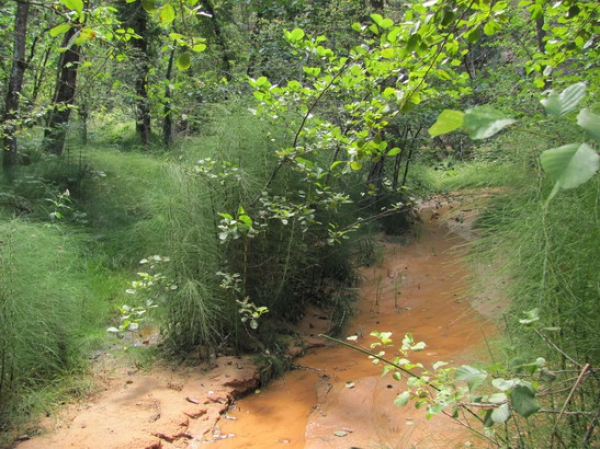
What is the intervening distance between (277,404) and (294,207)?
61.4 inches

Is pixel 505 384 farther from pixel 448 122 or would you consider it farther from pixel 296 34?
pixel 296 34

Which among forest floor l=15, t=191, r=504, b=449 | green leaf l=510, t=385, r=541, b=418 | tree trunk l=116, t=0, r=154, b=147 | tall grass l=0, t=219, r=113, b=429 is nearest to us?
green leaf l=510, t=385, r=541, b=418

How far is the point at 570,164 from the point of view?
0.69 metres

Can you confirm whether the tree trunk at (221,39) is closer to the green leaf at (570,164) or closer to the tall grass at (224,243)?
the tall grass at (224,243)

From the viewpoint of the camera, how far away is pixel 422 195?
25.4 ft

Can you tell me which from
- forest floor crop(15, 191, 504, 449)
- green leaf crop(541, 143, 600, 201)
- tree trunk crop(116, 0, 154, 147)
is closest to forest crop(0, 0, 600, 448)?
green leaf crop(541, 143, 600, 201)

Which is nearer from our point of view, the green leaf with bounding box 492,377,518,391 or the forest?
the green leaf with bounding box 492,377,518,391

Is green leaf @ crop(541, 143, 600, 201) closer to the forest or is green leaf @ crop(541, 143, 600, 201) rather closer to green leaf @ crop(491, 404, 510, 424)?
the forest

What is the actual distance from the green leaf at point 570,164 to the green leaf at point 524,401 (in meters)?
0.74

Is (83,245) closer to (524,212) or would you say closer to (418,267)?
(418,267)

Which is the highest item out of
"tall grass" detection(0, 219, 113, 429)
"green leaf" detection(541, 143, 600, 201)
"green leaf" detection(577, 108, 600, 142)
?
"green leaf" detection(577, 108, 600, 142)

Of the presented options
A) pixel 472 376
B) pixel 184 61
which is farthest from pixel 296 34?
pixel 472 376

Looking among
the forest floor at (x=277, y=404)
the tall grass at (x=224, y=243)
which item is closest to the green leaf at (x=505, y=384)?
the forest floor at (x=277, y=404)

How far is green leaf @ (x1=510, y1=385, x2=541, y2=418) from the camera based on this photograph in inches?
47.8
